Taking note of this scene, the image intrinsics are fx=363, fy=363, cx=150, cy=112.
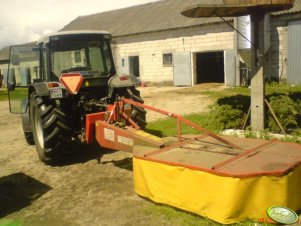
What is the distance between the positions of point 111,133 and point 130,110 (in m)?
1.01

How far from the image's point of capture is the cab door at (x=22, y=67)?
6.90 metres

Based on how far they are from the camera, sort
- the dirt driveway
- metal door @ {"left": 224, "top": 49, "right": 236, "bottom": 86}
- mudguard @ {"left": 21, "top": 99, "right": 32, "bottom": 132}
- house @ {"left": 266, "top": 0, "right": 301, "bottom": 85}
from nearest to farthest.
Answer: the dirt driveway
mudguard @ {"left": 21, "top": 99, "right": 32, "bottom": 132}
house @ {"left": 266, "top": 0, "right": 301, "bottom": 85}
metal door @ {"left": 224, "top": 49, "right": 236, "bottom": 86}

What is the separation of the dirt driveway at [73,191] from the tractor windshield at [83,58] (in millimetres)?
1575

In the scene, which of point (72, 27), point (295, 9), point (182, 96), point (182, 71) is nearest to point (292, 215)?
point (182, 96)

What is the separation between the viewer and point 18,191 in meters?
5.25

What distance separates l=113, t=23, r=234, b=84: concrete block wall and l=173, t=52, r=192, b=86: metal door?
0.36 m

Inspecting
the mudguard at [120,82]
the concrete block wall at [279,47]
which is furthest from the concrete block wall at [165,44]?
the mudguard at [120,82]

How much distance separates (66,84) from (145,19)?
18.9m

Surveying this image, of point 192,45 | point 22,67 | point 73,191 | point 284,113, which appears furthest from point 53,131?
point 192,45

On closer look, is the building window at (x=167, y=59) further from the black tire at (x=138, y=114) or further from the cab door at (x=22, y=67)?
the black tire at (x=138, y=114)

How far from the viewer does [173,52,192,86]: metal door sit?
20422 millimetres

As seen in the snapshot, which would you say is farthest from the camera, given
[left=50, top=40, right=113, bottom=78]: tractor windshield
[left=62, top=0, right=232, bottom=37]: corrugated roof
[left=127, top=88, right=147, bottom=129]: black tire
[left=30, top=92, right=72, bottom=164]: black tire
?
[left=62, top=0, right=232, bottom=37]: corrugated roof

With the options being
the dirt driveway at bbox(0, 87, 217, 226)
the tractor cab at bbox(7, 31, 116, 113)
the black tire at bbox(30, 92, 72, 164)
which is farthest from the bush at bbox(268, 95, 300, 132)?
the black tire at bbox(30, 92, 72, 164)

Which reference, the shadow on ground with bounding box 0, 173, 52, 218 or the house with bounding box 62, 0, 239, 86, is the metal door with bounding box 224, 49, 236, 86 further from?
the shadow on ground with bounding box 0, 173, 52, 218
